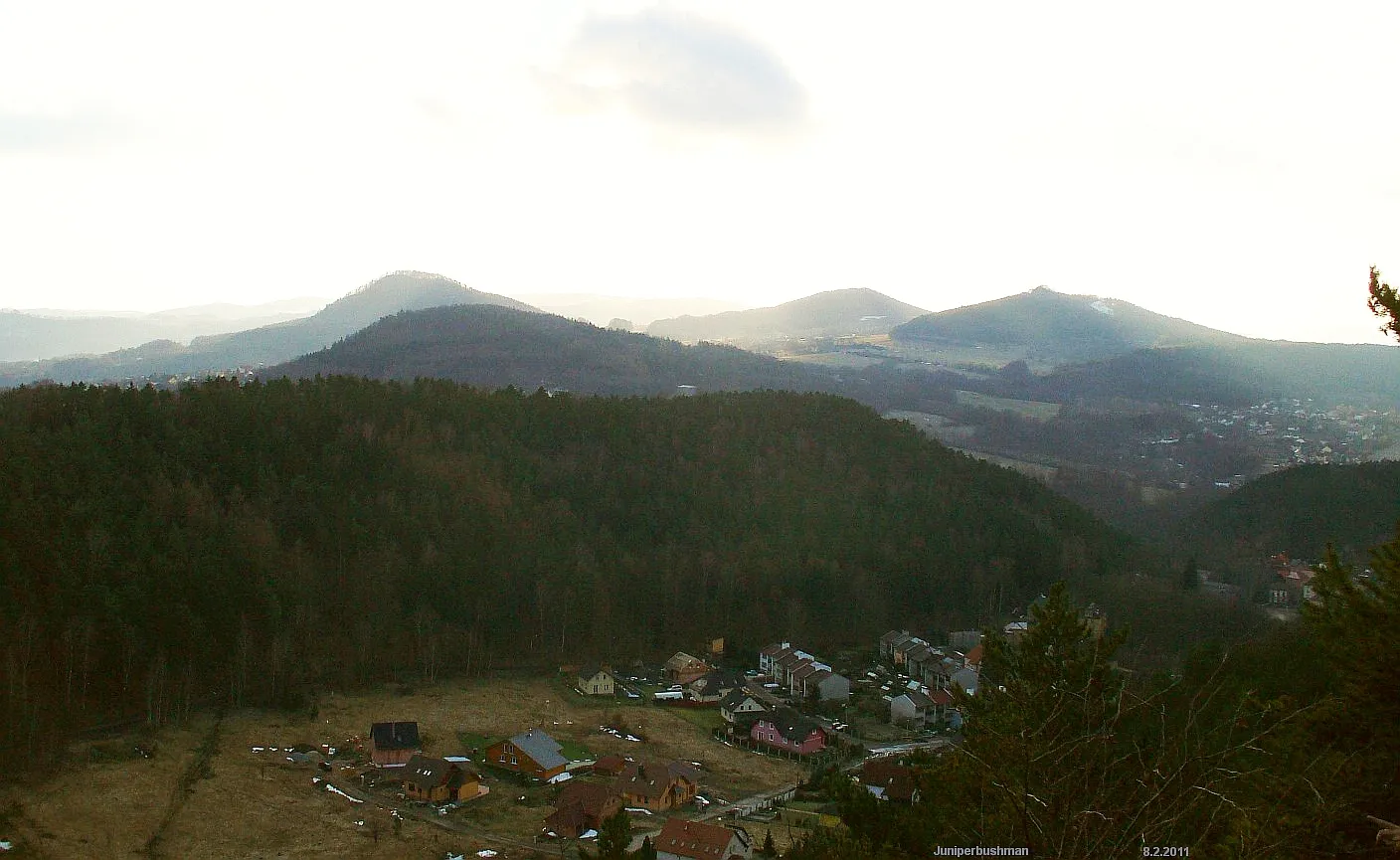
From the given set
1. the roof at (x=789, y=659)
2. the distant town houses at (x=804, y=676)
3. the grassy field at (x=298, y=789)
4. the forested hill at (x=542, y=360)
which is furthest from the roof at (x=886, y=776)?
the forested hill at (x=542, y=360)

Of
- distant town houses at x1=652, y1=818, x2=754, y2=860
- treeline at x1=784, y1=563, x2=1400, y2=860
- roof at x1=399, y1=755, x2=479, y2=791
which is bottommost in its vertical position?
roof at x1=399, y1=755, x2=479, y2=791

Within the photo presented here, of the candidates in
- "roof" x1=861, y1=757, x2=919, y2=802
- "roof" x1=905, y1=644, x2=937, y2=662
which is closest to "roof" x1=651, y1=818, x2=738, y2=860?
"roof" x1=861, y1=757, x2=919, y2=802

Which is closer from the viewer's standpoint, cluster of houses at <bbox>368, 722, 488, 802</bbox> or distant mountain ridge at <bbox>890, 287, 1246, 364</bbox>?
cluster of houses at <bbox>368, 722, 488, 802</bbox>

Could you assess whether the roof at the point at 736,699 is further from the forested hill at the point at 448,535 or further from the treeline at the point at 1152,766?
the treeline at the point at 1152,766

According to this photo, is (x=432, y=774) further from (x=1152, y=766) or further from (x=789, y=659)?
(x=1152, y=766)

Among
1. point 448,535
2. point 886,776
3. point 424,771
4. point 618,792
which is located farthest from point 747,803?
point 448,535

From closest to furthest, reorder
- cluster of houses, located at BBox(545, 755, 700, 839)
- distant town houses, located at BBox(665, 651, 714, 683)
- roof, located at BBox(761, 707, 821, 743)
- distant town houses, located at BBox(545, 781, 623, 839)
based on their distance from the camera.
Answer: distant town houses, located at BBox(545, 781, 623, 839) → cluster of houses, located at BBox(545, 755, 700, 839) → roof, located at BBox(761, 707, 821, 743) → distant town houses, located at BBox(665, 651, 714, 683)

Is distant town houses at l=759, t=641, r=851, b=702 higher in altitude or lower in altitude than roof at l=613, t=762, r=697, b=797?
lower

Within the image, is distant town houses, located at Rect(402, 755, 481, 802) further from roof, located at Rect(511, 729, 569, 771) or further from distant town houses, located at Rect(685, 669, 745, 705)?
distant town houses, located at Rect(685, 669, 745, 705)
